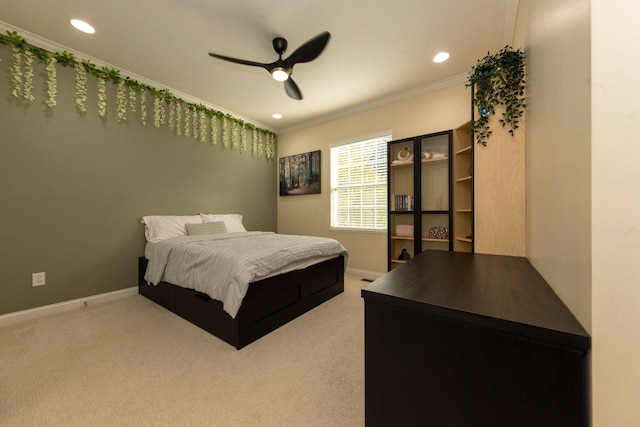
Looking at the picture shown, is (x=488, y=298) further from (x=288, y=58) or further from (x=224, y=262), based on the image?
(x=288, y=58)

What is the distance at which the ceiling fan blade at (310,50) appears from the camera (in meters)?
1.91

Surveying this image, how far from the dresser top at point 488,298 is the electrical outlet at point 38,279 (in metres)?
3.38

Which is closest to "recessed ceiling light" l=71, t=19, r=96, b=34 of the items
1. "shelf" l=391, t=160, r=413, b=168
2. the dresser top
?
the dresser top

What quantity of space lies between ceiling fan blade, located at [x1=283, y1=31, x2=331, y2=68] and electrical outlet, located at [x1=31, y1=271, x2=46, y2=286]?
3.25 meters

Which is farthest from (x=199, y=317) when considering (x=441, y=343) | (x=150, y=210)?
(x=441, y=343)

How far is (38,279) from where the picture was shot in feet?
7.82

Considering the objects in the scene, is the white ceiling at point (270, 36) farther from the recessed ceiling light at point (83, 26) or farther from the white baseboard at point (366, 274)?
the white baseboard at point (366, 274)

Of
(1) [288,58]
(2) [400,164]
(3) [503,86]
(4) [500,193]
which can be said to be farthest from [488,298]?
(2) [400,164]

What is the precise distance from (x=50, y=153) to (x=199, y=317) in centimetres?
234

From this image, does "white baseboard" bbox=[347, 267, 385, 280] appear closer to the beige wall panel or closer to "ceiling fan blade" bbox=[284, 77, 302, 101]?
the beige wall panel

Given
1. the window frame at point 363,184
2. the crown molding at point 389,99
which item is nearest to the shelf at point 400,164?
the window frame at point 363,184

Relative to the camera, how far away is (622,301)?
495 millimetres

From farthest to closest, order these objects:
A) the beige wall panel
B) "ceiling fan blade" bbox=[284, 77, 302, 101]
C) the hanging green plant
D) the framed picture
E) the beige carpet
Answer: the framed picture, "ceiling fan blade" bbox=[284, 77, 302, 101], the beige wall panel, the hanging green plant, the beige carpet

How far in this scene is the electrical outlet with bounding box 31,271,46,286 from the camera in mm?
2359
